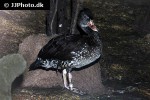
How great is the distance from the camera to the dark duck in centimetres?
1036

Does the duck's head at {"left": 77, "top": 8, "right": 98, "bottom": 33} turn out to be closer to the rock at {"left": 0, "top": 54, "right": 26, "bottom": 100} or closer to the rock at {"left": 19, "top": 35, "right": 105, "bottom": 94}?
the rock at {"left": 19, "top": 35, "right": 105, "bottom": 94}

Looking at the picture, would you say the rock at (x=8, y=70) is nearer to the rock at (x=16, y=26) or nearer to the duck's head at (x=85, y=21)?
the duck's head at (x=85, y=21)

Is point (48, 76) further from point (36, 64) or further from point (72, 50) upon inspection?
point (72, 50)

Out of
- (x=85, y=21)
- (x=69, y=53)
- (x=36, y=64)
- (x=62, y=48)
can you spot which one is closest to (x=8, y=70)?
(x=36, y=64)

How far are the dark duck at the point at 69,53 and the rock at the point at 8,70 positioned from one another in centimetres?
85

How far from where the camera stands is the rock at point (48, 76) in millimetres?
11336

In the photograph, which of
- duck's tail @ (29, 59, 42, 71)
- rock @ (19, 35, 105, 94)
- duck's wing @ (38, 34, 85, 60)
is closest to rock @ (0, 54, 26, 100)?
duck's tail @ (29, 59, 42, 71)

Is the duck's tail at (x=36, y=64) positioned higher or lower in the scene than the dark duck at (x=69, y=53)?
lower

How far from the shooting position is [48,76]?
11.4m

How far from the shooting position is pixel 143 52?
15070 mm

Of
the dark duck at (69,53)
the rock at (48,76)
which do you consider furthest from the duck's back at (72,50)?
the rock at (48,76)

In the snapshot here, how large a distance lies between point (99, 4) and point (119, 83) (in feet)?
27.0

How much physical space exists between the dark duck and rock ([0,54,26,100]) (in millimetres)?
854

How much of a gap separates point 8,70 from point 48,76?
2103 mm
